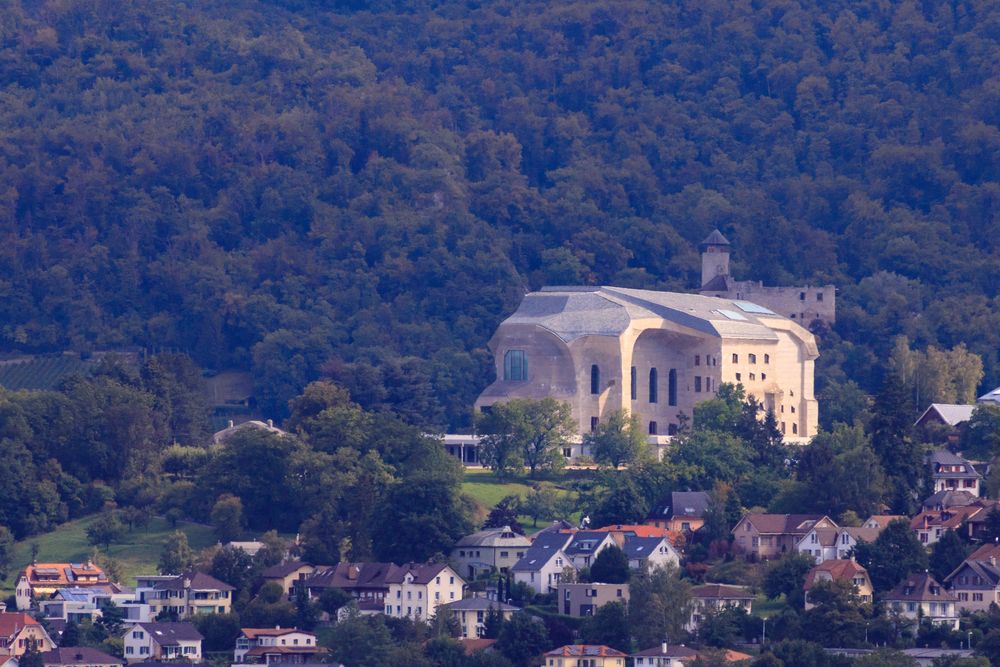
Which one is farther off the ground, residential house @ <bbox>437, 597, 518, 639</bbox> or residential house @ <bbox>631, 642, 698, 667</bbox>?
residential house @ <bbox>437, 597, 518, 639</bbox>

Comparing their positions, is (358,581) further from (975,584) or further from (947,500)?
(947,500)

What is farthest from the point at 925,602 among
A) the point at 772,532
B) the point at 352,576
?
the point at 352,576

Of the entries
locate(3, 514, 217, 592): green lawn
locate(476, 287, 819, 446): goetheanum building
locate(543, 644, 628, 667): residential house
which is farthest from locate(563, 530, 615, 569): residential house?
locate(476, 287, 819, 446): goetheanum building

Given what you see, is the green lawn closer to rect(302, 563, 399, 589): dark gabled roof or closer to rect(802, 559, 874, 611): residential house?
rect(302, 563, 399, 589): dark gabled roof

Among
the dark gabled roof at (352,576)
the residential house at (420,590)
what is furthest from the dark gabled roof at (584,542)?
the dark gabled roof at (352,576)

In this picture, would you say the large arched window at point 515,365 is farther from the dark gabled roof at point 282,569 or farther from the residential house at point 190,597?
the residential house at point 190,597

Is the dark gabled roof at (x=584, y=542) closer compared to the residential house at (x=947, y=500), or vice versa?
the dark gabled roof at (x=584, y=542)
